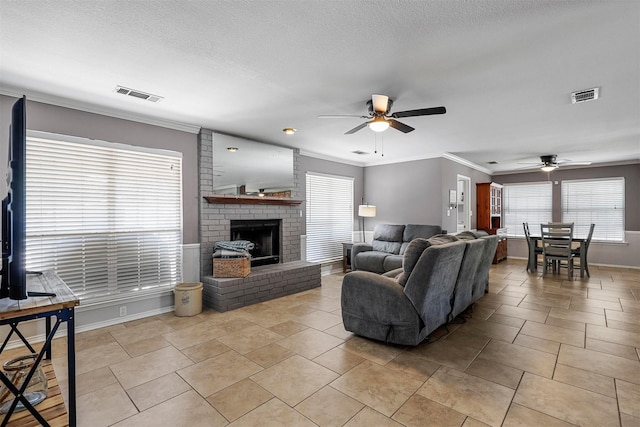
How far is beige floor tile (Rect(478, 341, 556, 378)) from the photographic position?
2.56 m

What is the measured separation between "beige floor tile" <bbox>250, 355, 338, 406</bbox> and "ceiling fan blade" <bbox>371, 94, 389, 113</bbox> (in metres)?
2.44

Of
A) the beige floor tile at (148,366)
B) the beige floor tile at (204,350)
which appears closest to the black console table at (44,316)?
the beige floor tile at (148,366)

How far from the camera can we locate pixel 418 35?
6.95 feet

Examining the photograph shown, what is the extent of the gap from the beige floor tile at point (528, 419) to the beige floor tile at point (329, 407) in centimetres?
92

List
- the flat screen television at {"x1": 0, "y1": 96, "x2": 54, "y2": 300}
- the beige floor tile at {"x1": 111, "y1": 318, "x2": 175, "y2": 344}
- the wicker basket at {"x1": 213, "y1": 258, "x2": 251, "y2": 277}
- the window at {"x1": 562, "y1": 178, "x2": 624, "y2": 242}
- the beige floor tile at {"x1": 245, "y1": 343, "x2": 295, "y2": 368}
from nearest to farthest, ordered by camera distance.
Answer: the flat screen television at {"x1": 0, "y1": 96, "x2": 54, "y2": 300}, the beige floor tile at {"x1": 245, "y1": 343, "x2": 295, "y2": 368}, the beige floor tile at {"x1": 111, "y1": 318, "x2": 175, "y2": 344}, the wicker basket at {"x1": 213, "y1": 258, "x2": 251, "y2": 277}, the window at {"x1": 562, "y1": 178, "x2": 624, "y2": 242}

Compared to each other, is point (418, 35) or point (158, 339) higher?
point (418, 35)

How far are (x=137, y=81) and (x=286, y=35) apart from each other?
1.63 metres

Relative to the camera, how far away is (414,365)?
261cm

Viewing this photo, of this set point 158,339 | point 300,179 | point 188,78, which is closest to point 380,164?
point 300,179

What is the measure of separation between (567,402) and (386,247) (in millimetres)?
4301

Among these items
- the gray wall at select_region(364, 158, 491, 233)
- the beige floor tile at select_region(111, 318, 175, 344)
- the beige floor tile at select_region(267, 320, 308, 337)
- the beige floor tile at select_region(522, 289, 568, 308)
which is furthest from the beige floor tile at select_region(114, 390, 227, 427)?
the gray wall at select_region(364, 158, 491, 233)

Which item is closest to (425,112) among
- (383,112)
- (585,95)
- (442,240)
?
(383,112)

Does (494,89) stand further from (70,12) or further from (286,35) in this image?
(70,12)

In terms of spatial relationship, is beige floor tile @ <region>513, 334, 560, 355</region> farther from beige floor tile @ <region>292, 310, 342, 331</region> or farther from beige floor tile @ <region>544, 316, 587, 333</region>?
beige floor tile @ <region>292, 310, 342, 331</region>
